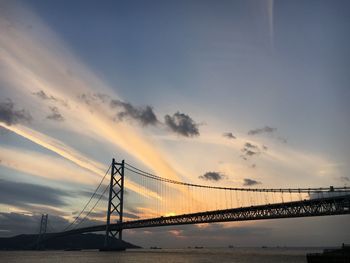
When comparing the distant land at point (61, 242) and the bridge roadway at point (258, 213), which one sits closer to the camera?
the bridge roadway at point (258, 213)

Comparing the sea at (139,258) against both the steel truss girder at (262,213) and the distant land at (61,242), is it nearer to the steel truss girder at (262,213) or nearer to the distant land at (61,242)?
the steel truss girder at (262,213)

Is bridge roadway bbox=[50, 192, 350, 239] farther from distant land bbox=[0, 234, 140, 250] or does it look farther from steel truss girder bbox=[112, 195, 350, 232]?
distant land bbox=[0, 234, 140, 250]

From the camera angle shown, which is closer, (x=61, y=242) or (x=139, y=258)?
(x=139, y=258)

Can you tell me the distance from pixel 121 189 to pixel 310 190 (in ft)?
168

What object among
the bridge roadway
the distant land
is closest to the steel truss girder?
the bridge roadway

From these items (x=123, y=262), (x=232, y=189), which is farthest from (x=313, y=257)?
(x=232, y=189)

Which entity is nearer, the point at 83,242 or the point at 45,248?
the point at 45,248

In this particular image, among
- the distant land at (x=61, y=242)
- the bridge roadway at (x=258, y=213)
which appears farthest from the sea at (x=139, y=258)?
the distant land at (x=61, y=242)

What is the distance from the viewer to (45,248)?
6294 inches

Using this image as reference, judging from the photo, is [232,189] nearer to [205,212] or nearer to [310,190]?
[205,212]

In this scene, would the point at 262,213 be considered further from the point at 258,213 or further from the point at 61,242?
the point at 61,242

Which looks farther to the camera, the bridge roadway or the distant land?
the distant land

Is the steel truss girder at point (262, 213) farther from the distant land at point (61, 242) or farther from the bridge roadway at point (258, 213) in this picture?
the distant land at point (61, 242)

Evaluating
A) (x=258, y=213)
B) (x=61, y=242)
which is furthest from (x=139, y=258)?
(x=61, y=242)
